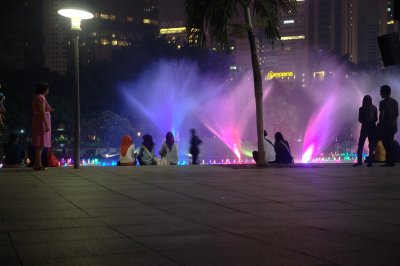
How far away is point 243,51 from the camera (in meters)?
175

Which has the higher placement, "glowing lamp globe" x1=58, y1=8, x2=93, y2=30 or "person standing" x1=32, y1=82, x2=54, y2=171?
"glowing lamp globe" x1=58, y1=8, x2=93, y2=30

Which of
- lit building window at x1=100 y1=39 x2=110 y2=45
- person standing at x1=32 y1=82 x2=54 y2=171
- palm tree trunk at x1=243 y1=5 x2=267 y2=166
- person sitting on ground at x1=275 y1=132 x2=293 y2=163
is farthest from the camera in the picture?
lit building window at x1=100 y1=39 x2=110 y2=45

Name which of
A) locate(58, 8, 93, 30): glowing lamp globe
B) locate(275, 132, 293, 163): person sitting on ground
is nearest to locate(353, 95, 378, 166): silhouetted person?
locate(275, 132, 293, 163): person sitting on ground

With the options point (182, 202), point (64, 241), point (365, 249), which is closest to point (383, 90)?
point (182, 202)

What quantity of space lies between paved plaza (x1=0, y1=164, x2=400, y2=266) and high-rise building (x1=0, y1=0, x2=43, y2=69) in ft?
332

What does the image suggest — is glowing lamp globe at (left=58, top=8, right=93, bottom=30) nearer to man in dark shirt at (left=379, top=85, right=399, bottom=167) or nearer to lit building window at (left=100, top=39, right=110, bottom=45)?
man in dark shirt at (left=379, top=85, right=399, bottom=167)

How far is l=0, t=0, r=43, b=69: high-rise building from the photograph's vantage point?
11062cm

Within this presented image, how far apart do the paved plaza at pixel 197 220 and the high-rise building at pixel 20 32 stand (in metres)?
101

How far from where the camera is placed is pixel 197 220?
6.89m

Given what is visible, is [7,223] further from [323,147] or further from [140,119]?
[140,119]

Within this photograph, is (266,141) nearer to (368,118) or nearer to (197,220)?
(368,118)

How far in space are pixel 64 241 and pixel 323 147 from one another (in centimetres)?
4489

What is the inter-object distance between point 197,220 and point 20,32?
120 m

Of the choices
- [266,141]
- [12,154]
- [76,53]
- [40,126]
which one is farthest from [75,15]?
[266,141]
